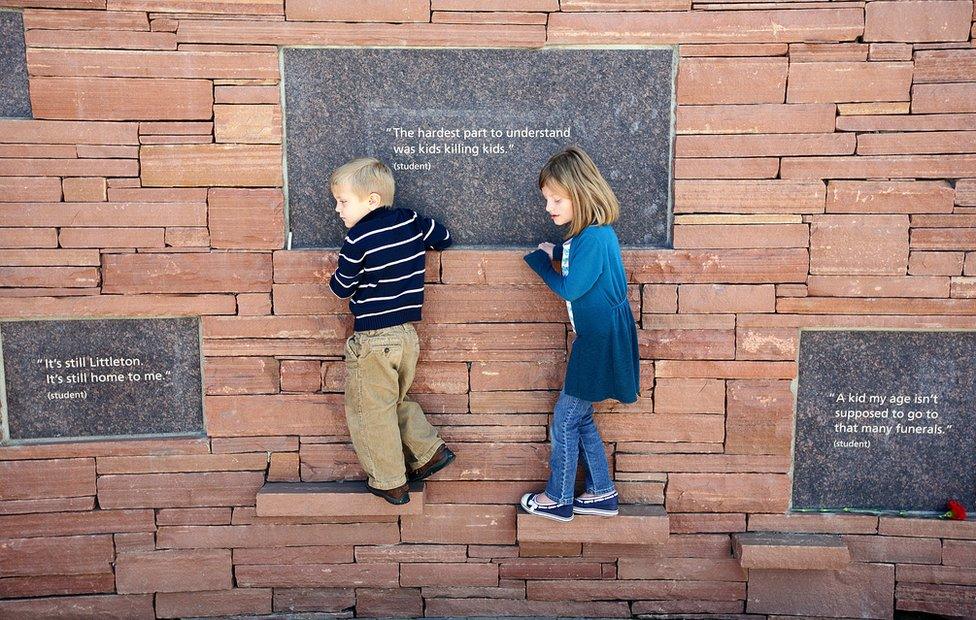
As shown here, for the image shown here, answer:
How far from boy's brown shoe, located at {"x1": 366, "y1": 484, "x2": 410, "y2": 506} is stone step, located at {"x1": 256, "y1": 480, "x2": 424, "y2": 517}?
0.21ft

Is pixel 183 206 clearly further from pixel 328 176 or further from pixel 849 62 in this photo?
pixel 849 62

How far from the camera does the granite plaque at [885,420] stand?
3.33 m

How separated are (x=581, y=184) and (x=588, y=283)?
390 mm

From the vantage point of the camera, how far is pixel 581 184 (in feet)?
9.71

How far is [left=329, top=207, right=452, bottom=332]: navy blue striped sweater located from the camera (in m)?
2.97

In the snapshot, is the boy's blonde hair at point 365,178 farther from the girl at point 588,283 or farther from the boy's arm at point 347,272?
the girl at point 588,283

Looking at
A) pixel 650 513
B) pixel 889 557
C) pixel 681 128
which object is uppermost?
pixel 681 128

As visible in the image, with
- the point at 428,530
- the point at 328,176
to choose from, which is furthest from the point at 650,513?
the point at 328,176

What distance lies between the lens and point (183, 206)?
126 inches

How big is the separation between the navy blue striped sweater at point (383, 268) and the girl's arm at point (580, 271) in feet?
1.80

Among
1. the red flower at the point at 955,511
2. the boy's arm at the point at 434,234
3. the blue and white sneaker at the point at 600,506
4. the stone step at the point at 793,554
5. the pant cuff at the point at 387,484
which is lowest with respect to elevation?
the stone step at the point at 793,554

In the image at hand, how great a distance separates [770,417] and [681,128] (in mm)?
1324

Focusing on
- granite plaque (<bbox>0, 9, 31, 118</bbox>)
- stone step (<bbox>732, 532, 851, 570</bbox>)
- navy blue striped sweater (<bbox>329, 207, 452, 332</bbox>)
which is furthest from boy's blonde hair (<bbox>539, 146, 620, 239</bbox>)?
granite plaque (<bbox>0, 9, 31, 118</bbox>)

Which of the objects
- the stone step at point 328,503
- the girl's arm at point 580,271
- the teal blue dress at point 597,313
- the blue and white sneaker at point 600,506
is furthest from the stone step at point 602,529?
the girl's arm at point 580,271
